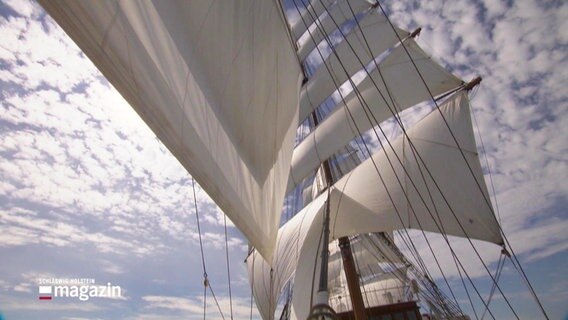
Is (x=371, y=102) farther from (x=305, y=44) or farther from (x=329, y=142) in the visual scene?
(x=305, y=44)

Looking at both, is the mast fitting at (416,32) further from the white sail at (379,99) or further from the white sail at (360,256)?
the white sail at (360,256)

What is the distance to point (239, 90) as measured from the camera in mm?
5363

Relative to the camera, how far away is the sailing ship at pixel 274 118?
337 centimetres

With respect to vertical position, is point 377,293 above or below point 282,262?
below

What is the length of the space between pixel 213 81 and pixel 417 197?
34.8ft

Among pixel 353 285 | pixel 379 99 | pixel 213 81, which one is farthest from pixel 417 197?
pixel 213 81

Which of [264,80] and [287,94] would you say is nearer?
[264,80]

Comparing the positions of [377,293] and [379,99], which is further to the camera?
[377,293]

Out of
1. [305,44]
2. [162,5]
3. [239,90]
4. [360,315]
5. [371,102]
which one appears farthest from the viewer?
[305,44]

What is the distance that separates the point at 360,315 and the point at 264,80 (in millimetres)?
9835

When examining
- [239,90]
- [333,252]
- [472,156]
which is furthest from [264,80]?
[333,252]

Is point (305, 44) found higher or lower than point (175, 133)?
higher

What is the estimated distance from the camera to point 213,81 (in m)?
4.81

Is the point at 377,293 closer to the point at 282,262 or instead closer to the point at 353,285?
the point at 353,285
